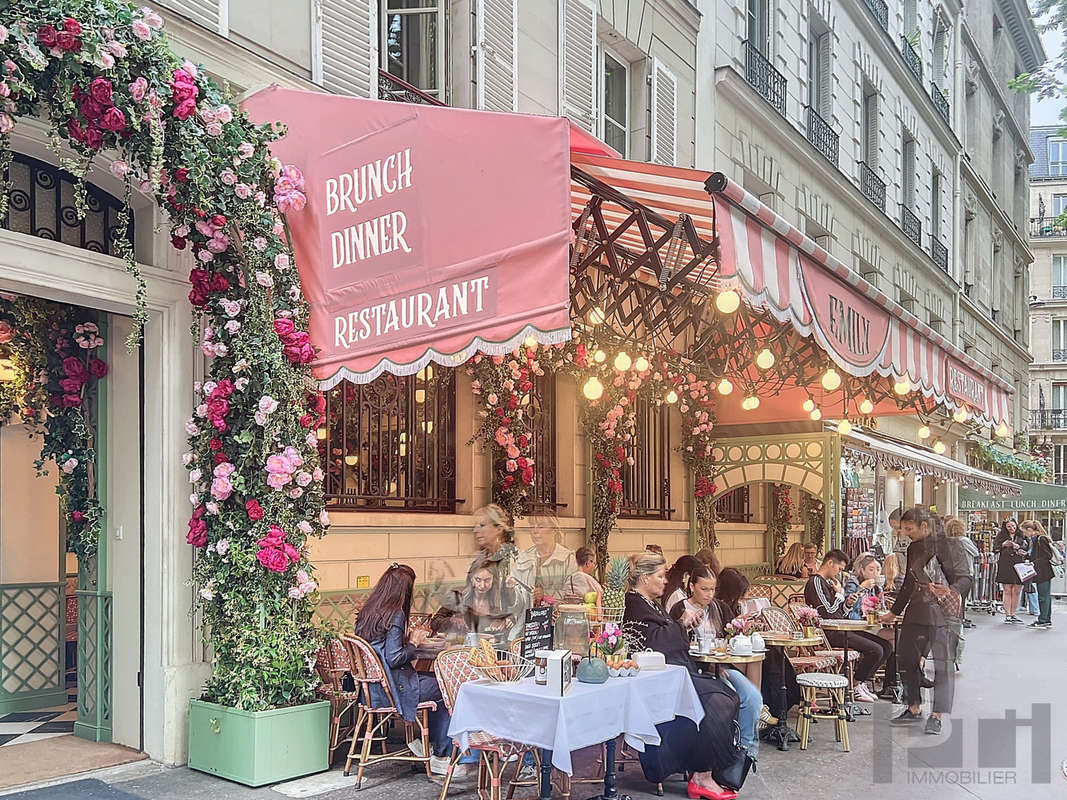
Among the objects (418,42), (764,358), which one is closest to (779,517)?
(764,358)

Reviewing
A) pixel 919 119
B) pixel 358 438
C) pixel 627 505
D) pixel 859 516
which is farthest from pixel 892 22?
pixel 358 438

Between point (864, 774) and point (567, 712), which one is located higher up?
point (567, 712)

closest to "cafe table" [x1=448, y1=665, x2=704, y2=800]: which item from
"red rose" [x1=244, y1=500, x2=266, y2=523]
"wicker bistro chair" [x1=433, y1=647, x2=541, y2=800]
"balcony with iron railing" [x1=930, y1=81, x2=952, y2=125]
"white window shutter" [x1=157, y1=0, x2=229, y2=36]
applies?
"wicker bistro chair" [x1=433, y1=647, x2=541, y2=800]

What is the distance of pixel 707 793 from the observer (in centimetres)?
656

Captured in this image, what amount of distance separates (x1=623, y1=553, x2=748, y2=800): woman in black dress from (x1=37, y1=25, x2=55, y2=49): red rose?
4.83 metres

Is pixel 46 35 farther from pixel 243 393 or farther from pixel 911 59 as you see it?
pixel 911 59

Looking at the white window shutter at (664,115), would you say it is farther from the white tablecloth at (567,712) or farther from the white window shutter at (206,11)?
the white tablecloth at (567,712)

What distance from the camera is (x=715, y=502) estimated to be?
15195 mm

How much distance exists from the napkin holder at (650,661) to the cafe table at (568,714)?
0.05 meters

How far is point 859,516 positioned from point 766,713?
26.3ft

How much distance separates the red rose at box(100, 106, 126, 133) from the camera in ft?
18.7

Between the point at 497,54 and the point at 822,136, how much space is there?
10.4 metres

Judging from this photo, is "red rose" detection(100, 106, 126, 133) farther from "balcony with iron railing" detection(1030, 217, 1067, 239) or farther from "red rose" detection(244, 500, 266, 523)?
"balcony with iron railing" detection(1030, 217, 1067, 239)

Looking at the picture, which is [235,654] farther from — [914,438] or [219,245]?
[914,438]
